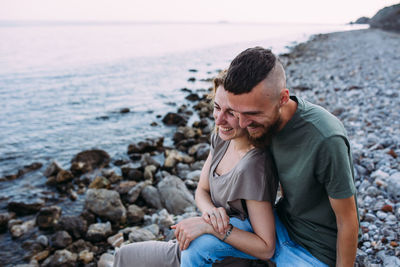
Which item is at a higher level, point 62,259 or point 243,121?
point 243,121

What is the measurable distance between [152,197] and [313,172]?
174 inches

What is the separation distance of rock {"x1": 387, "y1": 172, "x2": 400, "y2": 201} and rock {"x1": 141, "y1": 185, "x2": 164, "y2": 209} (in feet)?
12.4

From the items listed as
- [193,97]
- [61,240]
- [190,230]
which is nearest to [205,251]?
[190,230]

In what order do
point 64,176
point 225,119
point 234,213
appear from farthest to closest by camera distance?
point 64,176
point 234,213
point 225,119

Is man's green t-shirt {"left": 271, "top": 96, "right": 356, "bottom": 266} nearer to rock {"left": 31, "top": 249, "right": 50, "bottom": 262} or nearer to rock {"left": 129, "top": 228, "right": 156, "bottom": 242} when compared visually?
rock {"left": 129, "top": 228, "right": 156, "bottom": 242}

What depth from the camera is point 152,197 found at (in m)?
6.17

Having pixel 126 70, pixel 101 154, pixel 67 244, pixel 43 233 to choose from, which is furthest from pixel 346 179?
pixel 126 70

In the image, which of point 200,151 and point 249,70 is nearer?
point 249,70

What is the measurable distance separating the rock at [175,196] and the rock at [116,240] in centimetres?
101

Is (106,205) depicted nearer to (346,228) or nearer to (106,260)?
(106,260)

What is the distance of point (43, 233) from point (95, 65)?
72.1 feet

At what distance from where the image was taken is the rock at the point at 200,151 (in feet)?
26.7

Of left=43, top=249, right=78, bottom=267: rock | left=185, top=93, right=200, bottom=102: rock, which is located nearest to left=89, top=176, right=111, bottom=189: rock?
left=43, top=249, right=78, bottom=267: rock

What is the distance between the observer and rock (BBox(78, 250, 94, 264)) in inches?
190
